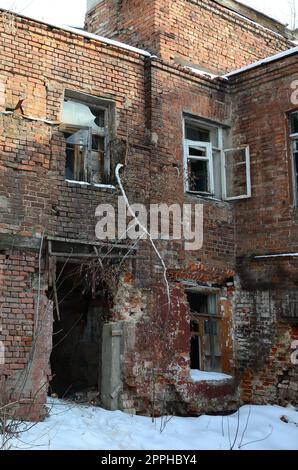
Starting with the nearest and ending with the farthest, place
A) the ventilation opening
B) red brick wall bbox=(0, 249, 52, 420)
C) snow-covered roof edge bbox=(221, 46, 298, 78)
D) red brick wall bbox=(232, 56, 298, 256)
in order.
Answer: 1. red brick wall bbox=(0, 249, 52, 420)
2. the ventilation opening
3. red brick wall bbox=(232, 56, 298, 256)
4. snow-covered roof edge bbox=(221, 46, 298, 78)

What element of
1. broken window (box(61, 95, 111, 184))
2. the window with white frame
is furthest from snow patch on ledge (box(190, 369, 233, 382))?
broken window (box(61, 95, 111, 184))

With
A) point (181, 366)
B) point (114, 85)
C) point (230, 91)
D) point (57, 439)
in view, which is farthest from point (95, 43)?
point (57, 439)

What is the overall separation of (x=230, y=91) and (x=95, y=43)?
2.89 meters

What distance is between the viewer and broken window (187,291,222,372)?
10070 millimetres

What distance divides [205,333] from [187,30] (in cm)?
556

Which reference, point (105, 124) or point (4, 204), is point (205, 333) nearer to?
Answer: point (105, 124)

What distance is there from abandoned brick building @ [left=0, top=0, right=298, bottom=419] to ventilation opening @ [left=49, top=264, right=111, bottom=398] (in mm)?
32

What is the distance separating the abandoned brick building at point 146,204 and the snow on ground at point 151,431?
454mm

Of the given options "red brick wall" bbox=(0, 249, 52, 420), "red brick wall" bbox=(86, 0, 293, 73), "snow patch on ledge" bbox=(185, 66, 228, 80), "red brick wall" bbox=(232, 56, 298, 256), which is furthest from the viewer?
"red brick wall" bbox=(86, 0, 293, 73)

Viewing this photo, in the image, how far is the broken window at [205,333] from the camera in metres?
10.1

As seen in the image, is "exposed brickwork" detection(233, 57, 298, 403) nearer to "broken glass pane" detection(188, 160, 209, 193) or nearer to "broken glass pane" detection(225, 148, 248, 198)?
"broken glass pane" detection(225, 148, 248, 198)

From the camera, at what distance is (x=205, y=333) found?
1016cm

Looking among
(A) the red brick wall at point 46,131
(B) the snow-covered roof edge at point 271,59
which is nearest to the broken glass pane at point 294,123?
(B) the snow-covered roof edge at point 271,59

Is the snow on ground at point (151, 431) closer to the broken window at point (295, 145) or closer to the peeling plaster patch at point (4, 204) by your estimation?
the peeling plaster patch at point (4, 204)
